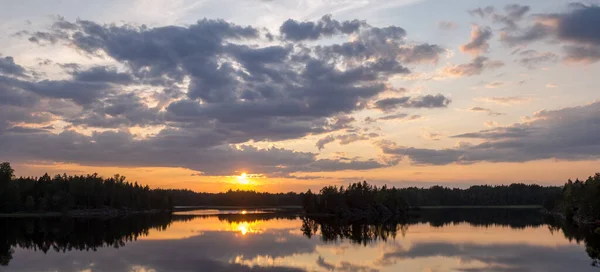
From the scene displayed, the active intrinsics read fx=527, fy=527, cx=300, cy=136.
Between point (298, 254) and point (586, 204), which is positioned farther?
point (586, 204)

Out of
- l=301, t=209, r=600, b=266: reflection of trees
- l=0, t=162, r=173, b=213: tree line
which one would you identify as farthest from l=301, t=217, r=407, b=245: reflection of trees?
l=0, t=162, r=173, b=213: tree line

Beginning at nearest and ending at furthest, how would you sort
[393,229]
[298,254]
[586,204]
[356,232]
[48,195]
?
[298,254] → [356,232] → [393,229] → [586,204] → [48,195]

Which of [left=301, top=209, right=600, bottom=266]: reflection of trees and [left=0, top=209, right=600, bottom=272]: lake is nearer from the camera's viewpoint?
[left=0, top=209, right=600, bottom=272]: lake

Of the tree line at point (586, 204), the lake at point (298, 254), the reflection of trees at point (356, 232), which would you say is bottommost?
the lake at point (298, 254)

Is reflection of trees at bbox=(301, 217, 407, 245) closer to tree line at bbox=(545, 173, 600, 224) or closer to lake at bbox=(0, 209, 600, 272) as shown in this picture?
lake at bbox=(0, 209, 600, 272)

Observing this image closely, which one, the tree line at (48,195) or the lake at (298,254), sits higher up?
the tree line at (48,195)

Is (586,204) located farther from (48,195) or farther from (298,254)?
(48,195)

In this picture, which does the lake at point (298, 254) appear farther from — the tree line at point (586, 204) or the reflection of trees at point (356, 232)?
the tree line at point (586, 204)

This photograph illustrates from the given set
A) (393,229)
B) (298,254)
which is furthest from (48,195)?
(298,254)

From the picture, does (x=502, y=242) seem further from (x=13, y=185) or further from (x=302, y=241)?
(x=13, y=185)

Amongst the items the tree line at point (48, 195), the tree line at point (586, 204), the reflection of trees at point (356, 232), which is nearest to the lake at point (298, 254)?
the reflection of trees at point (356, 232)

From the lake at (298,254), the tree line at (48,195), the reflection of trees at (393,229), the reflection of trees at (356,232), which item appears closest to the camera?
the lake at (298,254)

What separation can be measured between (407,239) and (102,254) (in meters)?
37.6

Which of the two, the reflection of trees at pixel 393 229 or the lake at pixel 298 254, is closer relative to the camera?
the lake at pixel 298 254
